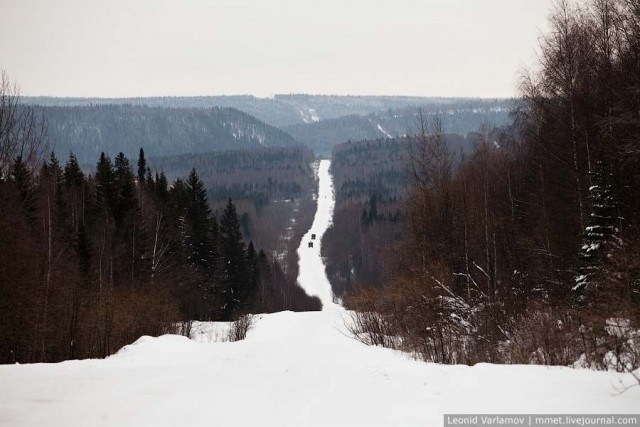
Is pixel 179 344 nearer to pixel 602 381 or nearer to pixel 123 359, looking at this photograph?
pixel 123 359

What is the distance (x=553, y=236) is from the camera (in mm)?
26234

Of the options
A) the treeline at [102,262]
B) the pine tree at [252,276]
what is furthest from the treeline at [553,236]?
the pine tree at [252,276]

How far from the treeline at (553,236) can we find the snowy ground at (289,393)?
251 cm

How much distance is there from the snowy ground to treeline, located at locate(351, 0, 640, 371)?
8.25ft

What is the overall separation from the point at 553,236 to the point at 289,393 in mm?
21332

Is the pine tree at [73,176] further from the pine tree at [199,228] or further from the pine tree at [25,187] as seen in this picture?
the pine tree at [25,187]

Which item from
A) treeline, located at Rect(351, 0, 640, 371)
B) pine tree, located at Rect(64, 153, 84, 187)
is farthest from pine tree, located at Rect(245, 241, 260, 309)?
treeline, located at Rect(351, 0, 640, 371)

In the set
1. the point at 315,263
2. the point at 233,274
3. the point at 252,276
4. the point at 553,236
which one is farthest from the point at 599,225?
the point at 315,263

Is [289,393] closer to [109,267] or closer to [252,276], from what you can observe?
[109,267]

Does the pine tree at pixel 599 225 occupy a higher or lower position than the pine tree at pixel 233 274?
higher

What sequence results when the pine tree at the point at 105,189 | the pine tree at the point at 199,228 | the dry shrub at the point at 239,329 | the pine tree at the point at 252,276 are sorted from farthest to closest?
the pine tree at the point at 252,276 → the pine tree at the point at 199,228 → the pine tree at the point at 105,189 → the dry shrub at the point at 239,329

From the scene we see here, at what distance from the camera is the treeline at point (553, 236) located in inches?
463

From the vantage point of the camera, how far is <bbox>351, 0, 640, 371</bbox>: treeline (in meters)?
11.8

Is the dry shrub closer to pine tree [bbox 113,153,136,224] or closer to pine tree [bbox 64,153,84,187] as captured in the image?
pine tree [bbox 113,153,136,224]
